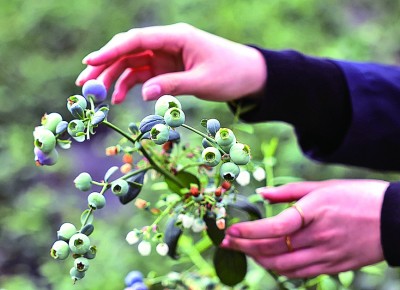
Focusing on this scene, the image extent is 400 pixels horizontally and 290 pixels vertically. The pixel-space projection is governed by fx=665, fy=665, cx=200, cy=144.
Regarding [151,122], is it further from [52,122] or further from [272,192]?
[272,192]

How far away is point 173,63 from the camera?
815mm

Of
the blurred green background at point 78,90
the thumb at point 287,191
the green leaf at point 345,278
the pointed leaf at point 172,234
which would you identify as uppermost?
the pointed leaf at point 172,234

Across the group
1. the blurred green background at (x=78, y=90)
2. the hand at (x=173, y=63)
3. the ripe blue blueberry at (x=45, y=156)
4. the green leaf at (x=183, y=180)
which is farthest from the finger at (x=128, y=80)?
the blurred green background at (x=78, y=90)

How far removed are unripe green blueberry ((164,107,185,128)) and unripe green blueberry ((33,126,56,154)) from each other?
3.3 inches

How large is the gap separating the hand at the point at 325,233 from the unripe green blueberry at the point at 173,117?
0.99 ft

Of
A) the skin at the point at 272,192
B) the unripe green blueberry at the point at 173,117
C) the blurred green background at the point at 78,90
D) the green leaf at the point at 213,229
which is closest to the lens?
the unripe green blueberry at the point at 173,117

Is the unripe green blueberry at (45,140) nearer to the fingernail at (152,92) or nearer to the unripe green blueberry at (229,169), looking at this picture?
the unripe green blueberry at (229,169)

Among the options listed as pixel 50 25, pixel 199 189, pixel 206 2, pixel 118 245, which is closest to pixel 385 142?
pixel 199 189

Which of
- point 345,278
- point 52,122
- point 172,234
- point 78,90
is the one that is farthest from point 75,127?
point 78,90

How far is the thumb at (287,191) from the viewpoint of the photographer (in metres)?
0.75

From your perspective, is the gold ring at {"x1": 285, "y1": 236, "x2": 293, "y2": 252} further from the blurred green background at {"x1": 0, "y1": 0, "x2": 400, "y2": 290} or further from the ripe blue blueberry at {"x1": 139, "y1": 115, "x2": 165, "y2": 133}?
the blurred green background at {"x1": 0, "y1": 0, "x2": 400, "y2": 290}

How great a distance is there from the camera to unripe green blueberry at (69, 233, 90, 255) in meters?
0.47

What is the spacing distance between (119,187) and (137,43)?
250mm

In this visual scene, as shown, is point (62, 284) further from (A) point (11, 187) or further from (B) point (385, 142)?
(B) point (385, 142)
